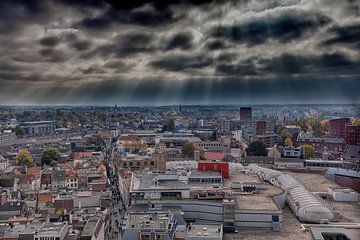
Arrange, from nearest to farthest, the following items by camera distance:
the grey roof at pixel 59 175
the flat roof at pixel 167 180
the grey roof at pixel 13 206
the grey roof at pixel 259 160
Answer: the grey roof at pixel 13 206 → the flat roof at pixel 167 180 → the grey roof at pixel 59 175 → the grey roof at pixel 259 160

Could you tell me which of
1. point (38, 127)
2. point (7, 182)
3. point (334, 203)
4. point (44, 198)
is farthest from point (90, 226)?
point (38, 127)

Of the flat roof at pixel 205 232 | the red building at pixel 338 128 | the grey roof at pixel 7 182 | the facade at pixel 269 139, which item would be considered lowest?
the flat roof at pixel 205 232

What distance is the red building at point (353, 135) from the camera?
119ft

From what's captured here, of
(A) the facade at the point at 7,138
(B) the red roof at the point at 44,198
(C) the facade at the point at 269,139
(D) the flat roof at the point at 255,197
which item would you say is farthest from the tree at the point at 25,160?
(C) the facade at the point at 269,139

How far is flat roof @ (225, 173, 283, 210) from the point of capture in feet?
59.5

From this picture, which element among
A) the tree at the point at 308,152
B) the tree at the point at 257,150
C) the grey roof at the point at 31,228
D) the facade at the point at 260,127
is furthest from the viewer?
the facade at the point at 260,127

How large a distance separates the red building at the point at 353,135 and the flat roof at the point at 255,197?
1583cm

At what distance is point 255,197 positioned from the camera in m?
20.0

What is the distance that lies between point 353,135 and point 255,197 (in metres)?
20.2

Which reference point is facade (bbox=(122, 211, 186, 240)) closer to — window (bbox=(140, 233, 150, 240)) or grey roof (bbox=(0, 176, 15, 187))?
window (bbox=(140, 233, 150, 240))

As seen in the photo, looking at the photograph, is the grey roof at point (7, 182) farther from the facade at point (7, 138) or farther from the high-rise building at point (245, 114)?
the high-rise building at point (245, 114)

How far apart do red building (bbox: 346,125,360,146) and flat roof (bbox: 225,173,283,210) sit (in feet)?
51.9

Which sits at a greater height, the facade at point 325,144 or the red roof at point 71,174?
the facade at point 325,144

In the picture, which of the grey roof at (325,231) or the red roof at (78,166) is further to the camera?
the red roof at (78,166)
